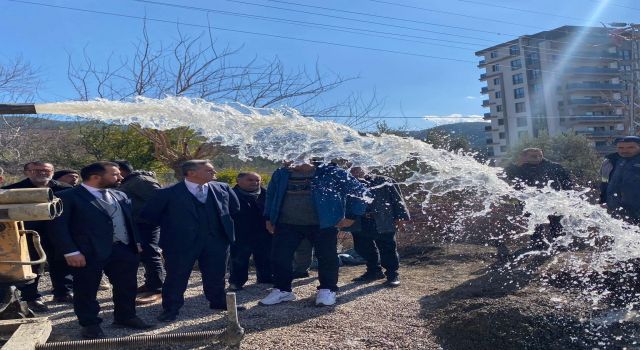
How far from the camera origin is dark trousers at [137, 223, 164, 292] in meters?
6.57

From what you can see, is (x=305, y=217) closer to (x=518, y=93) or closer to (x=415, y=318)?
(x=415, y=318)

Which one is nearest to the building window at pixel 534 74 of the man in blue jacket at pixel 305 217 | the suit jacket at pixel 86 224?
the man in blue jacket at pixel 305 217

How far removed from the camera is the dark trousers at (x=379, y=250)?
704 centimetres

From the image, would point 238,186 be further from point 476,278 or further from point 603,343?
point 603,343

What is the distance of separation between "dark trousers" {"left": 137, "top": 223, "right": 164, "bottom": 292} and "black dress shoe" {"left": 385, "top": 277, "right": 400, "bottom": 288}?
8.59 ft

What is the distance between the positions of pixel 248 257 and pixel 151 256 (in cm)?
119

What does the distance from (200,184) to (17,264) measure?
2100 millimetres

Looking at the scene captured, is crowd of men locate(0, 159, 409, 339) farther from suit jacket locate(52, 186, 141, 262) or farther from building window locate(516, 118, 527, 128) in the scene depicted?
building window locate(516, 118, 527, 128)

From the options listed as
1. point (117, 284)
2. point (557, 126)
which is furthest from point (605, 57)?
point (117, 284)

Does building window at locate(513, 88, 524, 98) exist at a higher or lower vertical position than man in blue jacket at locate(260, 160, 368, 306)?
higher

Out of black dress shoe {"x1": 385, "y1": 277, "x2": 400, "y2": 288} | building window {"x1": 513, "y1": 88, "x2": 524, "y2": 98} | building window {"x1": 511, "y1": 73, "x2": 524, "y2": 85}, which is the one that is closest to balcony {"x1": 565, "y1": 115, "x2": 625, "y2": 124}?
building window {"x1": 513, "y1": 88, "x2": 524, "y2": 98}

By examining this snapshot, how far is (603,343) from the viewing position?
4309mm

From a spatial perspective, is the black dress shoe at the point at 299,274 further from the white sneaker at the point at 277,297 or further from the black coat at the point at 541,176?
the black coat at the point at 541,176

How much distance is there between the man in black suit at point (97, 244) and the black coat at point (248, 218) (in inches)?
76.3
